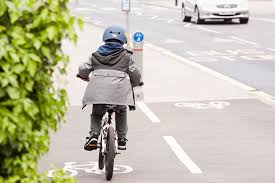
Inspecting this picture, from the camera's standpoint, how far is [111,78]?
8.75m

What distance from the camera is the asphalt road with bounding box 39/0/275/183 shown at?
9398mm

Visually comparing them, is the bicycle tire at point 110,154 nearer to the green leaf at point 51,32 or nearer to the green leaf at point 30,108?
the green leaf at point 30,108

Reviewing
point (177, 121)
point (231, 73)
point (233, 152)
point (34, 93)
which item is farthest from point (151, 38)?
point (34, 93)

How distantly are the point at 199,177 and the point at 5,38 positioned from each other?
486 centimetres

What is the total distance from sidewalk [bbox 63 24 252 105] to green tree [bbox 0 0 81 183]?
977 cm

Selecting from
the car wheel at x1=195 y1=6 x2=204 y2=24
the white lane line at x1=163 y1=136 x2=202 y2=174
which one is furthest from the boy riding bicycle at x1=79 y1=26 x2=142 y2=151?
the car wheel at x1=195 y1=6 x2=204 y2=24

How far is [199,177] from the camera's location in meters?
9.06

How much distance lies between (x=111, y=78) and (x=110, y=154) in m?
0.82

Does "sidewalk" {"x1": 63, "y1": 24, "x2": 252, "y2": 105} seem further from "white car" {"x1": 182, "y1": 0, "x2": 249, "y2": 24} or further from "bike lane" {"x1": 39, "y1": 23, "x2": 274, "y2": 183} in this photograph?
"white car" {"x1": 182, "y1": 0, "x2": 249, "y2": 24}

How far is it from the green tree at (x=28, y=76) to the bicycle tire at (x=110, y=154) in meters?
3.71

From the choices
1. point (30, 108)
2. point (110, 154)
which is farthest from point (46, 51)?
point (110, 154)

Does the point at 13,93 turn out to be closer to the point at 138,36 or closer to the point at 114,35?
the point at 114,35

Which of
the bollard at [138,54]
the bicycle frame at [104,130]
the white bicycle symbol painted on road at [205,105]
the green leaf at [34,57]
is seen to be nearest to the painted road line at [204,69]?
the white bicycle symbol painted on road at [205,105]

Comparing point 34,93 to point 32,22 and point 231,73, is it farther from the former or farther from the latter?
point 231,73
